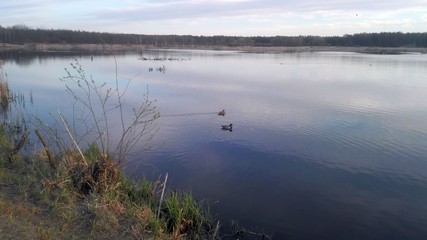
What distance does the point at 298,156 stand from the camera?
9266 mm

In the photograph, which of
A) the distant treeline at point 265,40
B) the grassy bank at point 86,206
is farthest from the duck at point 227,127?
the distant treeline at point 265,40

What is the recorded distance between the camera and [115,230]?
4.71 meters

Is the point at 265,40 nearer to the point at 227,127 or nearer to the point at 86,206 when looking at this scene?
the point at 227,127

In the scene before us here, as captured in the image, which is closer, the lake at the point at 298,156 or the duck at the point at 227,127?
the lake at the point at 298,156

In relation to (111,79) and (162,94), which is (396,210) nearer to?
(162,94)

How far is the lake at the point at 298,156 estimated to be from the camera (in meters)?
6.29

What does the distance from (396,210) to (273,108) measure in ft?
27.5

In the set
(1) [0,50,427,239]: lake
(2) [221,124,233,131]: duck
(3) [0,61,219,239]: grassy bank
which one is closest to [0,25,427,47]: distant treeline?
(1) [0,50,427,239]: lake

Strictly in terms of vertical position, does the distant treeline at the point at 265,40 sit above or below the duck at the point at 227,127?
above

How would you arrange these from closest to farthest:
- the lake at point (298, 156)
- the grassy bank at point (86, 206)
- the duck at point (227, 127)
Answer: the grassy bank at point (86, 206)
the lake at point (298, 156)
the duck at point (227, 127)

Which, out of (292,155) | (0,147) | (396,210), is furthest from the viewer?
(292,155)

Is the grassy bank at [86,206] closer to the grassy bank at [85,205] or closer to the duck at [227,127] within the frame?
the grassy bank at [85,205]

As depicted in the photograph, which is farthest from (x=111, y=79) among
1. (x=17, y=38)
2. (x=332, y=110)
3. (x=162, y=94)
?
(x=17, y=38)

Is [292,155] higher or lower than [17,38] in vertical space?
lower
